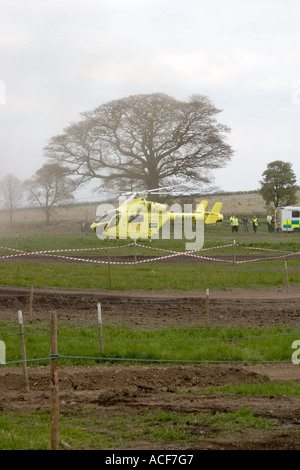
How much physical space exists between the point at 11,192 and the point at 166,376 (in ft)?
93.8

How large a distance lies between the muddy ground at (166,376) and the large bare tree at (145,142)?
3577cm

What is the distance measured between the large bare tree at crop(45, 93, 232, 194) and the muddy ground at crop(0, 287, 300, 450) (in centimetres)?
3577

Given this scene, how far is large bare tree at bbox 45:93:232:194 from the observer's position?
178 ft

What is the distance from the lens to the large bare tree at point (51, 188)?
1871 inches

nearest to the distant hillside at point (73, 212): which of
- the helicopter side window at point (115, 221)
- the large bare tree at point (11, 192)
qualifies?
the large bare tree at point (11, 192)

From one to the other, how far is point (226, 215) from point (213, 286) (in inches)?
1921

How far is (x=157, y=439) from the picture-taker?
25.8 feet

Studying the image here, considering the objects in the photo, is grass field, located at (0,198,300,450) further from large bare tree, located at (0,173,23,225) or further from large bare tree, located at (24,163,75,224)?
large bare tree, located at (24,163,75,224)

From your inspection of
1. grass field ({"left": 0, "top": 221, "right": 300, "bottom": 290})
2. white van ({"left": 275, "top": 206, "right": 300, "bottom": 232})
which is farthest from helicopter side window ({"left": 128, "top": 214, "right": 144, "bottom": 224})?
white van ({"left": 275, "top": 206, "right": 300, "bottom": 232})

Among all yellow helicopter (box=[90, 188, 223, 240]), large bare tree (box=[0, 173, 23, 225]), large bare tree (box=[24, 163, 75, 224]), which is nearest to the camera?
large bare tree (box=[0, 173, 23, 225])

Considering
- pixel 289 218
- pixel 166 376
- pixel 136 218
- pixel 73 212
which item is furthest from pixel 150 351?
pixel 73 212

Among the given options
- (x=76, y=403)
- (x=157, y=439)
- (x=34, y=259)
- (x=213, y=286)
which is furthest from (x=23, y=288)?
(x=157, y=439)

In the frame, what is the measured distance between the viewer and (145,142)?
183 feet

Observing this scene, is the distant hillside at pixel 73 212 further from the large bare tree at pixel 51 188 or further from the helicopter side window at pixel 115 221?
the helicopter side window at pixel 115 221
